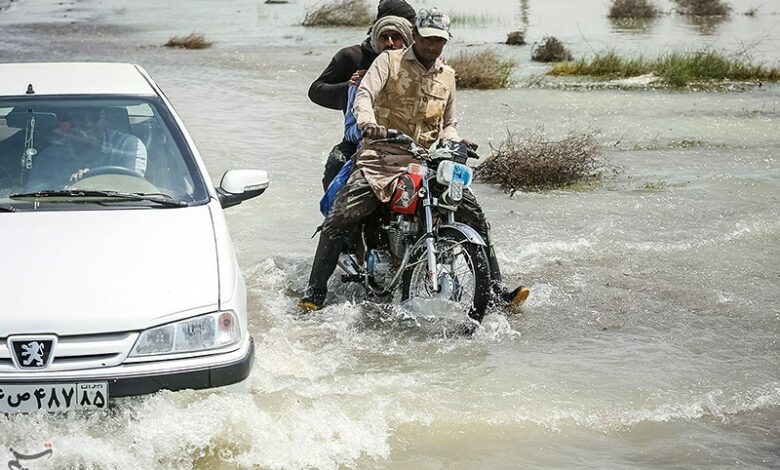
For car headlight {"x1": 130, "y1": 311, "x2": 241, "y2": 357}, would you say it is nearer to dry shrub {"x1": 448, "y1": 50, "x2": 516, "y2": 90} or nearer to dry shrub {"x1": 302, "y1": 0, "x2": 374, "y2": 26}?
dry shrub {"x1": 448, "y1": 50, "x2": 516, "y2": 90}

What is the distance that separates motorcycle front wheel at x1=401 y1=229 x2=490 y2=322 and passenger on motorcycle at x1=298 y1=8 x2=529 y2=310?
20 cm

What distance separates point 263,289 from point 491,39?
82.9 feet

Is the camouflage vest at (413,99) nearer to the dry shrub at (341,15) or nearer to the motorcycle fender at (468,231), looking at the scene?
the motorcycle fender at (468,231)

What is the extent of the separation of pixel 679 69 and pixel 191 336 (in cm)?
1802

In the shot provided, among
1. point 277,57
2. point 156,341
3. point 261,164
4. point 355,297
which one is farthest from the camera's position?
point 277,57

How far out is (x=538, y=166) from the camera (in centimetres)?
1180

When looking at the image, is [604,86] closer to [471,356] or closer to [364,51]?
[364,51]

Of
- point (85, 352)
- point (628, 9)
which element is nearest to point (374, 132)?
point (85, 352)

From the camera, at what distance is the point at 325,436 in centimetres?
518

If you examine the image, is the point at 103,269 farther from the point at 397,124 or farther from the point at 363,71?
the point at 363,71

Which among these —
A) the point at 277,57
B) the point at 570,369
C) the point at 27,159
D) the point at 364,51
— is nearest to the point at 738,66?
the point at 277,57

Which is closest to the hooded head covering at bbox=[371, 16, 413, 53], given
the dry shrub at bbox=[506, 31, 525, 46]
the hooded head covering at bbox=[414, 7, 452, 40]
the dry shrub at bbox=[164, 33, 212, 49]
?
the hooded head covering at bbox=[414, 7, 452, 40]

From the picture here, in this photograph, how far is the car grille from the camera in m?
4.29

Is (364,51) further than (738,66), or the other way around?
(738,66)
